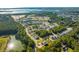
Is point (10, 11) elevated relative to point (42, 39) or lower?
elevated

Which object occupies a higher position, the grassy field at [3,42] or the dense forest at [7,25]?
the dense forest at [7,25]

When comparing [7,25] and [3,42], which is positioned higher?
[7,25]

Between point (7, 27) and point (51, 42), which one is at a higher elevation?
point (7, 27)

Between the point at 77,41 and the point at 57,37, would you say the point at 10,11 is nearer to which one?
the point at 57,37

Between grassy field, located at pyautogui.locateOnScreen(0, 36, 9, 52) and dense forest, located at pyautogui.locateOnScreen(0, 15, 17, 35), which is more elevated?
dense forest, located at pyautogui.locateOnScreen(0, 15, 17, 35)
